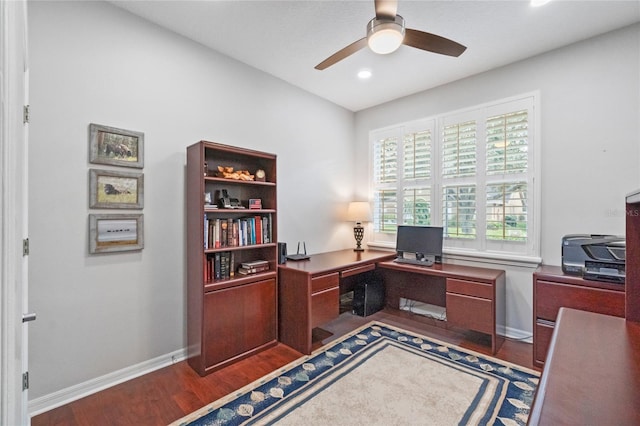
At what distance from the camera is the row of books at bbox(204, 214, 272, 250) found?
2.55 metres

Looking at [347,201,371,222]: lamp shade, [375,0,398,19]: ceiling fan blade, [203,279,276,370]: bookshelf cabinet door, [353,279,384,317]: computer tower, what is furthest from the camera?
[347,201,371,222]: lamp shade

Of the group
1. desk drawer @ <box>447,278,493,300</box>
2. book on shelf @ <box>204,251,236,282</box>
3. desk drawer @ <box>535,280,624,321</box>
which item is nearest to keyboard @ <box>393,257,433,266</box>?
desk drawer @ <box>447,278,493,300</box>

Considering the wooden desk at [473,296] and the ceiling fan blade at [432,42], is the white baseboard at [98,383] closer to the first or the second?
the wooden desk at [473,296]

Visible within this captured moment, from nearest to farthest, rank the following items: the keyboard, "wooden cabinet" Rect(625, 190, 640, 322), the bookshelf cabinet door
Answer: "wooden cabinet" Rect(625, 190, 640, 322) → the bookshelf cabinet door → the keyboard

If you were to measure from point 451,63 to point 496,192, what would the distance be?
4.79ft

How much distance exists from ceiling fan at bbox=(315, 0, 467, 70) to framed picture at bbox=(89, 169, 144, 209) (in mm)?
1974

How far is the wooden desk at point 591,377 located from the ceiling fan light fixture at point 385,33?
170 cm

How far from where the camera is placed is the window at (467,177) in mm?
3031

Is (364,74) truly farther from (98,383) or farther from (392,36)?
(98,383)

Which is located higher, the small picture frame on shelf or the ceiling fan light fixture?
the ceiling fan light fixture

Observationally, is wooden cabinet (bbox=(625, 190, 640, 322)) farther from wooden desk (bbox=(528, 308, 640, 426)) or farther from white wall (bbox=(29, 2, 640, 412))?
white wall (bbox=(29, 2, 640, 412))

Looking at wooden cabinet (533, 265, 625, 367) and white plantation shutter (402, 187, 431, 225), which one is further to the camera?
white plantation shutter (402, 187, 431, 225)

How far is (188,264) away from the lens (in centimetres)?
261

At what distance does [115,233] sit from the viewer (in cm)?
224
